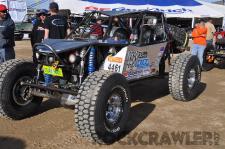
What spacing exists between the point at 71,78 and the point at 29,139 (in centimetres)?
125

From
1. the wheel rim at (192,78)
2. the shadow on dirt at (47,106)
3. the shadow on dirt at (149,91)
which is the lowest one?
the shadow on dirt at (149,91)

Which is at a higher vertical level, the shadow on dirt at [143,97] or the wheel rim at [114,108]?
the wheel rim at [114,108]

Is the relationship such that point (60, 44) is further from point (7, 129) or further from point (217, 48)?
point (217, 48)

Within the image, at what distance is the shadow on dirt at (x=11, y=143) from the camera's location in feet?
15.4

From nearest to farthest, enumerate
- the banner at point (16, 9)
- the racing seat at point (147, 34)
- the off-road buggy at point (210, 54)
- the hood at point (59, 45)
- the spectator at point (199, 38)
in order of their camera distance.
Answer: the hood at point (59, 45) < the racing seat at point (147, 34) < the spectator at point (199, 38) < the off-road buggy at point (210, 54) < the banner at point (16, 9)

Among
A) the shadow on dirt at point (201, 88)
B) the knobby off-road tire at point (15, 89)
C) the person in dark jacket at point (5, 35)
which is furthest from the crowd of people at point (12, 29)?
the shadow on dirt at point (201, 88)

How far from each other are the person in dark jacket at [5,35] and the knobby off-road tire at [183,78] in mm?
3227

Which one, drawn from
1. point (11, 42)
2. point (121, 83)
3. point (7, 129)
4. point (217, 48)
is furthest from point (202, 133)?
point (217, 48)

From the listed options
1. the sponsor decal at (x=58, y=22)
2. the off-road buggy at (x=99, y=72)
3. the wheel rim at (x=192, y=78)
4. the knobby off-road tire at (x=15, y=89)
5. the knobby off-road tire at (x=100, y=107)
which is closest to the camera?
the knobby off-road tire at (x=100, y=107)

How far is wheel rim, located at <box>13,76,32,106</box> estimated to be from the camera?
18.5ft

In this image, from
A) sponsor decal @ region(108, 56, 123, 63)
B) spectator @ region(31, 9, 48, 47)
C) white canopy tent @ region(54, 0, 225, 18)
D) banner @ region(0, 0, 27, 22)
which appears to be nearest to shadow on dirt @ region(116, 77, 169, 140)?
sponsor decal @ region(108, 56, 123, 63)

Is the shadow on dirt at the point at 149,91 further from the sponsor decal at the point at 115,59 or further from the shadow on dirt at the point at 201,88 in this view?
the sponsor decal at the point at 115,59

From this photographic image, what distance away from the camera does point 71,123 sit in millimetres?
5688

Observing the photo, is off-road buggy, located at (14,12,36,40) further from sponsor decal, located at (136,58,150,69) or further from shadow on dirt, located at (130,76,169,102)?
sponsor decal, located at (136,58,150,69)
